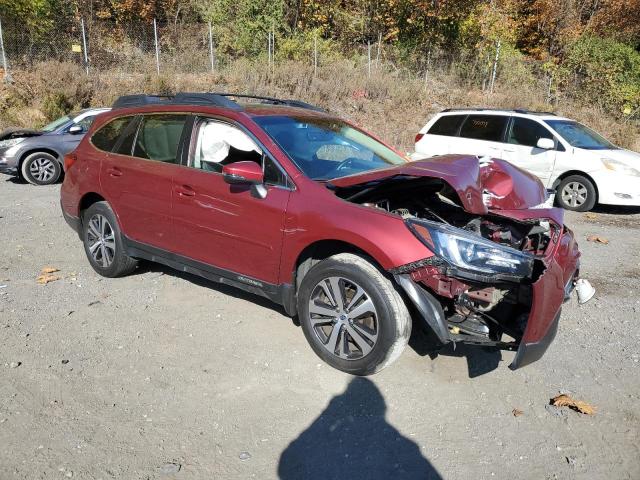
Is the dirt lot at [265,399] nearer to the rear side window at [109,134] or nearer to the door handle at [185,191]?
the door handle at [185,191]

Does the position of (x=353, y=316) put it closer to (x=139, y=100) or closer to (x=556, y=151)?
(x=139, y=100)

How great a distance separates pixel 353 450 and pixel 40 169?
10.3 m

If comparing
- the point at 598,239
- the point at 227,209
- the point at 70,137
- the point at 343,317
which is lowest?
the point at 598,239

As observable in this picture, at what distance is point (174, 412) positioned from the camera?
3.24 m

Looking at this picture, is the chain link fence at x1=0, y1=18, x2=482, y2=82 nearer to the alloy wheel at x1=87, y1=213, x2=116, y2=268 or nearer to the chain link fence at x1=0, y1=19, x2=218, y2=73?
the chain link fence at x1=0, y1=19, x2=218, y2=73

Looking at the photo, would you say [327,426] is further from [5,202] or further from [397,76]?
[397,76]

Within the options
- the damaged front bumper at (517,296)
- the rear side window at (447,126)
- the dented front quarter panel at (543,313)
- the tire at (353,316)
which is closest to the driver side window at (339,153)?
the tire at (353,316)

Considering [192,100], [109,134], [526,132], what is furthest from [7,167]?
[526,132]

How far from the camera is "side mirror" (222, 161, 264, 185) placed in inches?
152

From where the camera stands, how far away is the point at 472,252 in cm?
327

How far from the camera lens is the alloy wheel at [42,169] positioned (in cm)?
1091

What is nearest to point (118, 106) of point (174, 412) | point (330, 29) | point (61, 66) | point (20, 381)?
point (20, 381)

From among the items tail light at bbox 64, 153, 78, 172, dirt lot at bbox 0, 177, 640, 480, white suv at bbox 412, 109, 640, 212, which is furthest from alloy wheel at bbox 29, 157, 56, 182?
white suv at bbox 412, 109, 640, 212

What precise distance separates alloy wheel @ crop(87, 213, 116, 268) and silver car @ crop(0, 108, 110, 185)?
6.07m
